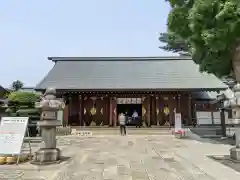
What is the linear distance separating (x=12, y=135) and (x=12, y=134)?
0.03 metres

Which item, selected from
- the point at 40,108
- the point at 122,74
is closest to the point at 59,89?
the point at 122,74

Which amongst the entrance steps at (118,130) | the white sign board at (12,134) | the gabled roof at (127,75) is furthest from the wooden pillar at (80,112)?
the white sign board at (12,134)

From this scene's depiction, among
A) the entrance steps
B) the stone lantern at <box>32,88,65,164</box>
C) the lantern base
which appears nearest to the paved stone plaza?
the lantern base

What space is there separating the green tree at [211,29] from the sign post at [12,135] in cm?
905

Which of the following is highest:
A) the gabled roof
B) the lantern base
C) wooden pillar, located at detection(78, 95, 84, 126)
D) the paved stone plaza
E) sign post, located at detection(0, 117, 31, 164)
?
the gabled roof

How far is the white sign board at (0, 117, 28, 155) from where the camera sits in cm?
782

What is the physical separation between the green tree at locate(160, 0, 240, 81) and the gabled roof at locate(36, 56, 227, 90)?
7.71m

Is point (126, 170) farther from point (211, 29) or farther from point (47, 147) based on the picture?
point (211, 29)

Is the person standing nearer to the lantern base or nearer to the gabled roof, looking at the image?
the gabled roof

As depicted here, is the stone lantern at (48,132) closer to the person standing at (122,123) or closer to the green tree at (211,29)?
A: the green tree at (211,29)

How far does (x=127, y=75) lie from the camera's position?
25453 mm

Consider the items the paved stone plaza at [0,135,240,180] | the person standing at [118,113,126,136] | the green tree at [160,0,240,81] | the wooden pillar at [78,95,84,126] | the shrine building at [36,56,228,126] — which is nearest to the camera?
the paved stone plaza at [0,135,240,180]

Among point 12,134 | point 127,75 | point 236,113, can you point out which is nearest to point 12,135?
point 12,134

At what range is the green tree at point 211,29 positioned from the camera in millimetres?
11657
